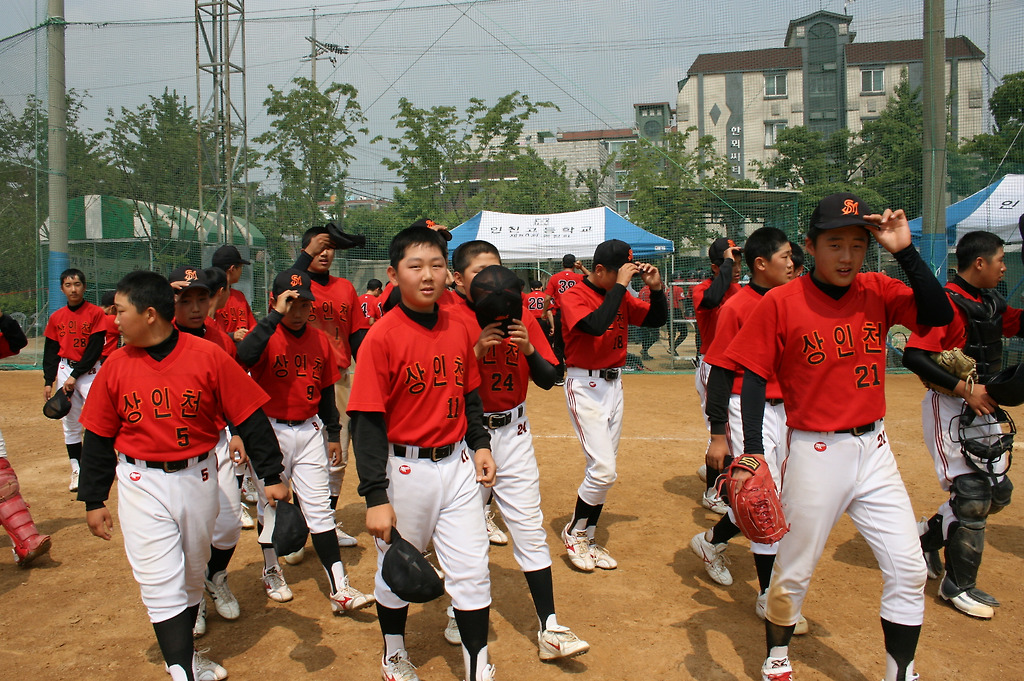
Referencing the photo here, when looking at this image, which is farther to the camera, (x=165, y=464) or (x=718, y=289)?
(x=718, y=289)

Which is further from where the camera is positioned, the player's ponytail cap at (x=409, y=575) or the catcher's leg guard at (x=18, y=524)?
the catcher's leg guard at (x=18, y=524)

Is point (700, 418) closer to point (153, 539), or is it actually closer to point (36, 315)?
point (153, 539)

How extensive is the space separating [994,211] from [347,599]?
14.2m

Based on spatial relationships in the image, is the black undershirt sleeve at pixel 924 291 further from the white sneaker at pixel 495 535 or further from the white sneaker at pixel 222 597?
the white sneaker at pixel 222 597

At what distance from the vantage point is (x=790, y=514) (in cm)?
334

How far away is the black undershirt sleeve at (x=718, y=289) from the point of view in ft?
19.5

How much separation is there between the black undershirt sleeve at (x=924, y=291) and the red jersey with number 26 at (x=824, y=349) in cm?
6

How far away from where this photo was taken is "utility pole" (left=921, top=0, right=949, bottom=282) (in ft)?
44.1

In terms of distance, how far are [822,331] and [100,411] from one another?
11.3 ft

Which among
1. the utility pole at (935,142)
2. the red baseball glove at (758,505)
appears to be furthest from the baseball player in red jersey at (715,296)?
the utility pole at (935,142)

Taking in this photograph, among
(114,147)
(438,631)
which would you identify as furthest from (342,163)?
(438,631)

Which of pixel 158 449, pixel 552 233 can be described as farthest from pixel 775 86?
pixel 158 449

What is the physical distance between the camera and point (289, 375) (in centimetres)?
471

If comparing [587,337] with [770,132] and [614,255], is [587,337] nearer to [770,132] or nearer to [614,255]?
[614,255]
